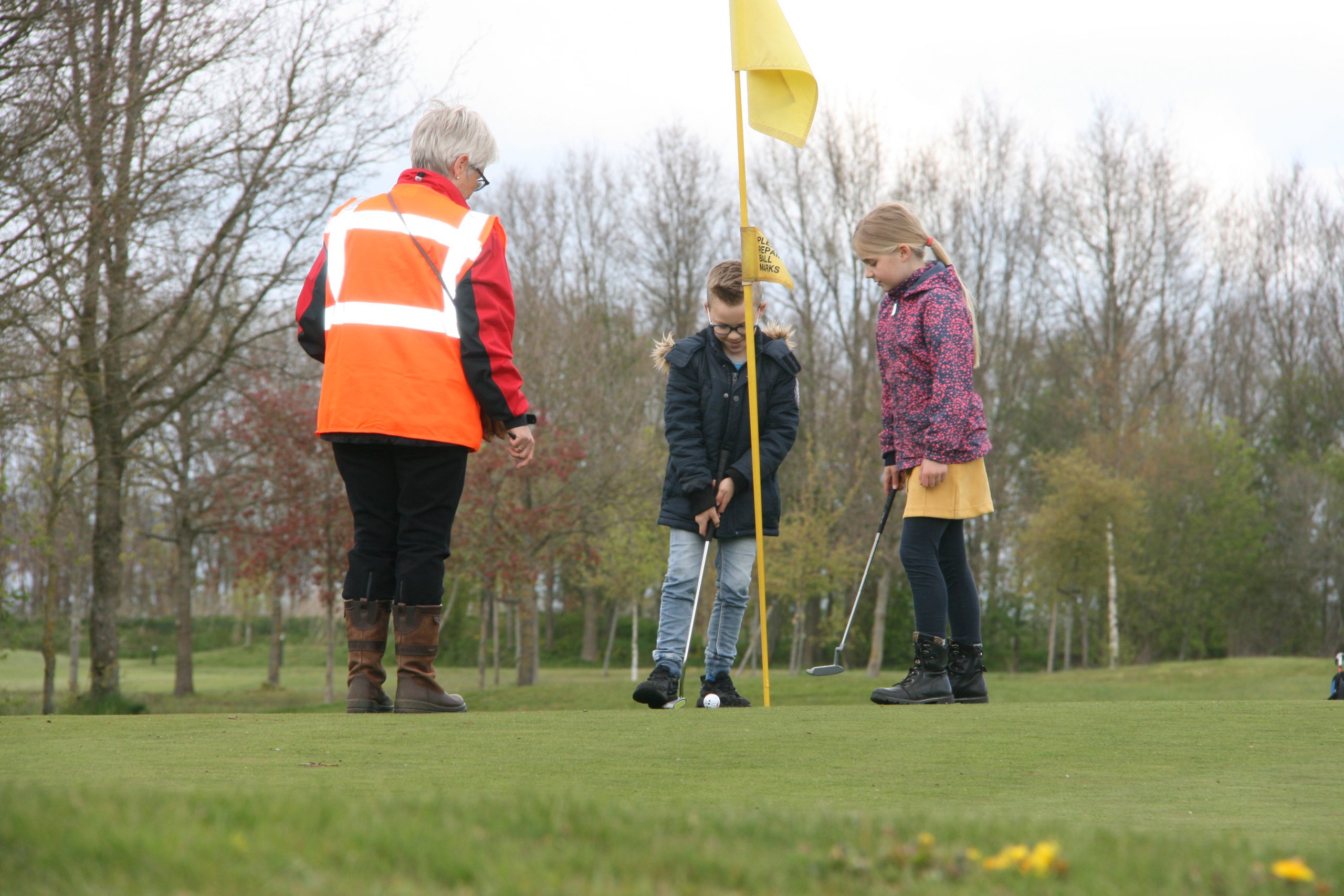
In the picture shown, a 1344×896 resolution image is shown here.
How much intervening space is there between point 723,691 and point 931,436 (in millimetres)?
1645

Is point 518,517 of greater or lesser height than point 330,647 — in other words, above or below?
above

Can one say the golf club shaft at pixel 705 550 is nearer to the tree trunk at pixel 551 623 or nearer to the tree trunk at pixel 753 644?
the tree trunk at pixel 753 644

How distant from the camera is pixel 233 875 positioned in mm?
1294

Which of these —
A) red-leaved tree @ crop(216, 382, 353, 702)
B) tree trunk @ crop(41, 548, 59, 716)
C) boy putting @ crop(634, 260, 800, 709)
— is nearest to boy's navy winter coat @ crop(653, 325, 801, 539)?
boy putting @ crop(634, 260, 800, 709)

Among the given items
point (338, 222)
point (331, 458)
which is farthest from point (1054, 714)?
point (331, 458)

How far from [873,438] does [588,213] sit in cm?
1322

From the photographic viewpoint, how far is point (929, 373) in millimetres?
5086

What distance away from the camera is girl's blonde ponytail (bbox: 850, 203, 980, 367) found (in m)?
5.11

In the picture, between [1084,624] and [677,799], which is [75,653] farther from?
[1084,624]

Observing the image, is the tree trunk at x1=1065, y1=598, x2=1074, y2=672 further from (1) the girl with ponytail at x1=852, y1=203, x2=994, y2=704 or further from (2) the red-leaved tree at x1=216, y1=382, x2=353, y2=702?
(1) the girl with ponytail at x1=852, y1=203, x2=994, y2=704

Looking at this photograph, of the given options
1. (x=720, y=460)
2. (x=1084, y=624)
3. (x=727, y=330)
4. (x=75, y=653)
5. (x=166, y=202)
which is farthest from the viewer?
(x=1084, y=624)

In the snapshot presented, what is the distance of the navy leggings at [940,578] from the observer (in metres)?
4.94

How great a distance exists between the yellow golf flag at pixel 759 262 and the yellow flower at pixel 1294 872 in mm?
4092

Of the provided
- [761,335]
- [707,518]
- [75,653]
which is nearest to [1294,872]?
[707,518]
